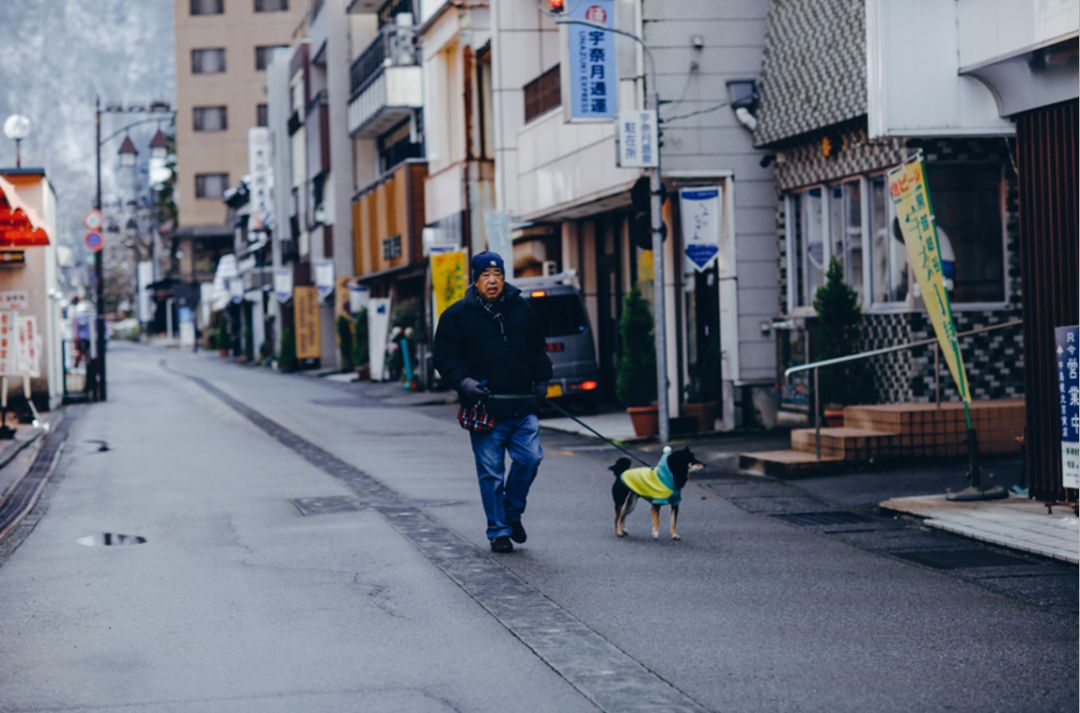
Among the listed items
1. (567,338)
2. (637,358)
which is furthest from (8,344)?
(637,358)

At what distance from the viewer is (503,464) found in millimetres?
11562

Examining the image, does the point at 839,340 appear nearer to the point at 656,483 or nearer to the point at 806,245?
the point at 806,245

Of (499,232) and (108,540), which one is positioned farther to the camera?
(499,232)

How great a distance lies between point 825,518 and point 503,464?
3.45 metres

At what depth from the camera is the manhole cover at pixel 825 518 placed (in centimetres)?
1349

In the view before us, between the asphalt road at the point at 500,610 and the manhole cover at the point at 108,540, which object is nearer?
the asphalt road at the point at 500,610

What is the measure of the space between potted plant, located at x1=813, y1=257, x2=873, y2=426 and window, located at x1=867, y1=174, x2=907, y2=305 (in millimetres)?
366

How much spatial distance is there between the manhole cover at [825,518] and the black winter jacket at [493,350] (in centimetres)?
307

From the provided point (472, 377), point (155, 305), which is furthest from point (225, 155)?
point (472, 377)

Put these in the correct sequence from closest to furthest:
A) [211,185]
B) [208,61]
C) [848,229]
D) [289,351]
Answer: [848,229]
[289,351]
[208,61]
[211,185]

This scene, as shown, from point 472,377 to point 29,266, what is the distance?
2322cm

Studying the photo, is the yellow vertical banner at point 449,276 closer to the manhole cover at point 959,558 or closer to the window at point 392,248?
the window at point 392,248

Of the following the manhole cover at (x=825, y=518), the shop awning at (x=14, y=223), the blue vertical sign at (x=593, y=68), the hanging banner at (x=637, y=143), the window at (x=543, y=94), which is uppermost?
the window at (x=543, y=94)

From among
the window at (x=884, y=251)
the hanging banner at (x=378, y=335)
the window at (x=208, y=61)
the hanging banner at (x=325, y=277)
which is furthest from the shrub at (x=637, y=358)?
the window at (x=208, y=61)
